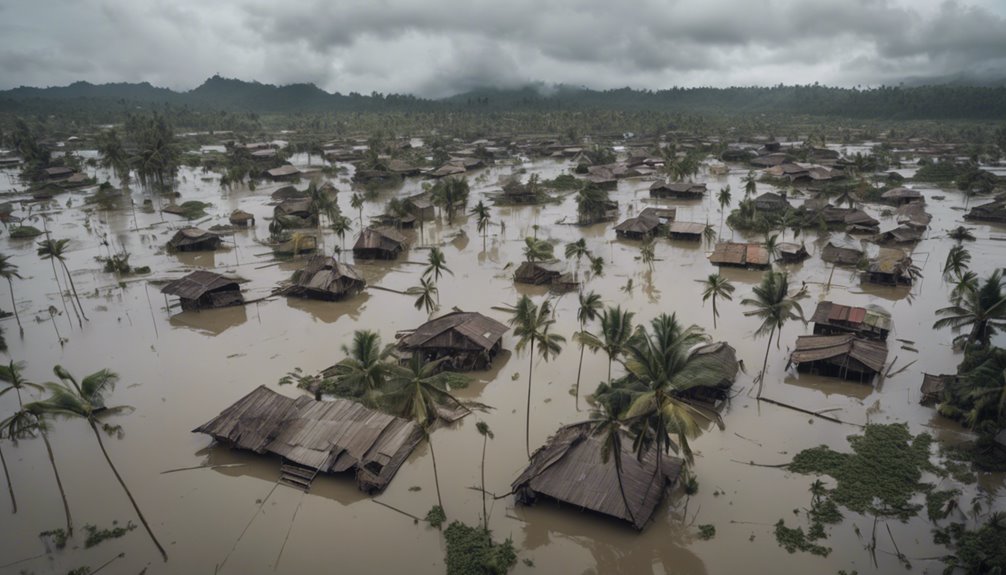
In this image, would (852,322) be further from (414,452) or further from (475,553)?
(475,553)

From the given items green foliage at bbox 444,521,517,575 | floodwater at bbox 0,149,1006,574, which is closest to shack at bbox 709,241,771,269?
floodwater at bbox 0,149,1006,574

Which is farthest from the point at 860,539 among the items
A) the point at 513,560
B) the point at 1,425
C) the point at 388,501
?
the point at 1,425

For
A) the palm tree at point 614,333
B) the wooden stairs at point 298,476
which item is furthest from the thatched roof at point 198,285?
the palm tree at point 614,333

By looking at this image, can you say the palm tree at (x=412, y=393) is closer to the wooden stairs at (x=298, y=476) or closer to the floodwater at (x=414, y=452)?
the floodwater at (x=414, y=452)

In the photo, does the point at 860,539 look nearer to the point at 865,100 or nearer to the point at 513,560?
the point at 513,560

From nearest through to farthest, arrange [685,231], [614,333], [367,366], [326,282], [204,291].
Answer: [367,366] → [614,333] → [204,291] → [326,282] → [685,231]

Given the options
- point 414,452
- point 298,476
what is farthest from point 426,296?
point 298,476
